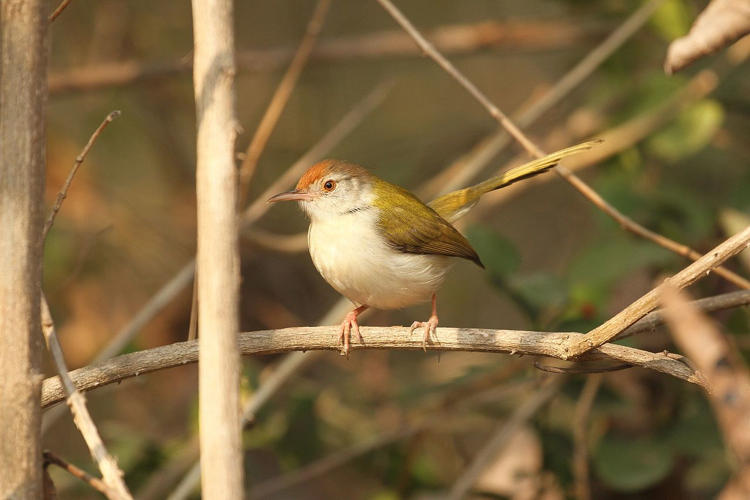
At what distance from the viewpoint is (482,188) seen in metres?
4.09

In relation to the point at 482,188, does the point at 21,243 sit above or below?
below

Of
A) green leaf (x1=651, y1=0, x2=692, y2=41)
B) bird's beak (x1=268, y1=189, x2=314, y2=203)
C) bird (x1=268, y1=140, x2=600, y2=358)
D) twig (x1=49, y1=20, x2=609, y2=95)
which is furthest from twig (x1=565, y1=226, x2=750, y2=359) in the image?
twig (x1=49, y1=20, x2=609, y2=95)

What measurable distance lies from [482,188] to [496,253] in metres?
0.37

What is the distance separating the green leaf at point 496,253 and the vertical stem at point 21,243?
2653mm

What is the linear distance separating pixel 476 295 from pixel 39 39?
592 cm

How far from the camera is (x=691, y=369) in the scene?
2.38 m

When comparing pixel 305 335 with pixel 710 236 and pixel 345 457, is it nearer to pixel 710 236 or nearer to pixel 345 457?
pixel 345 457

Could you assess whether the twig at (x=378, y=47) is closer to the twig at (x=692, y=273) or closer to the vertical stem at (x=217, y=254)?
the twig at (x=692, y=273)

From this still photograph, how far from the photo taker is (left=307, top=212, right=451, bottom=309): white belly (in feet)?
12.2

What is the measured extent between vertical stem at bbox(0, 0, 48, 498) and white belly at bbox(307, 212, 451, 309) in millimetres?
1953

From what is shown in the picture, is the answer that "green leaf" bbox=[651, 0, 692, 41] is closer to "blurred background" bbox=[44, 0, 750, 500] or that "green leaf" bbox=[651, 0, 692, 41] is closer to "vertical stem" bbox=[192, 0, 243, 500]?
"blurred background" bbox=[44, 0, 750, 500]

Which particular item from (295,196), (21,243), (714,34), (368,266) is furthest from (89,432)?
(295,196)

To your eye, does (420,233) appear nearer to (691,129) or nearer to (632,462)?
(632,462)

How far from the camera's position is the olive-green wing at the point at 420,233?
3.95 m
